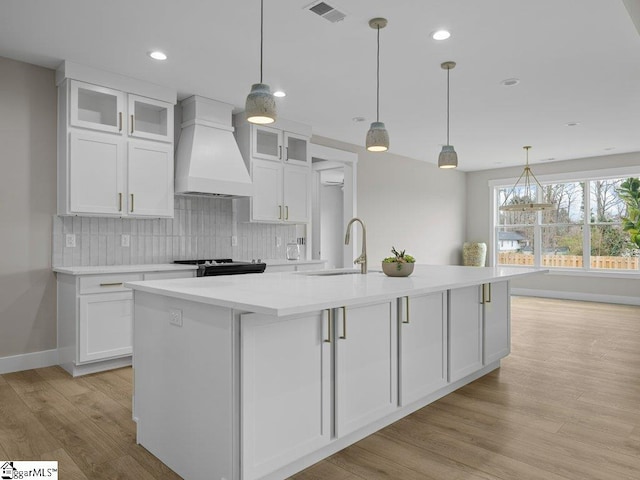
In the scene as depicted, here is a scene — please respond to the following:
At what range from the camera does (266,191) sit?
17.3 ft

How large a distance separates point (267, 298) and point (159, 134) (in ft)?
10.5

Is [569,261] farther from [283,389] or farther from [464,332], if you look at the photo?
[283,389]

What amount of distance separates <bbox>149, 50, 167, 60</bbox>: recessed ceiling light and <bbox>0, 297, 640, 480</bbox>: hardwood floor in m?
2.60

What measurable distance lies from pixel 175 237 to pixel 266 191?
117 cm

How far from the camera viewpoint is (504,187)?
9180 millimetres

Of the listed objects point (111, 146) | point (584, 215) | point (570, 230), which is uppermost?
point (111, 146)

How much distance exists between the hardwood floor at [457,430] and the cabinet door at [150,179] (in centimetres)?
148

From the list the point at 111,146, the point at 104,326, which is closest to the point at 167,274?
the point at 104,326

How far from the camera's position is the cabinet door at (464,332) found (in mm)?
3051

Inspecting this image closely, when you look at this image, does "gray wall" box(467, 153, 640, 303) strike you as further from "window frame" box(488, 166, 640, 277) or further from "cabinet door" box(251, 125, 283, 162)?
"cabinet door" box(251, 125, 283, 162)

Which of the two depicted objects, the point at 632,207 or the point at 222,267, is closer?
the point at 222,267

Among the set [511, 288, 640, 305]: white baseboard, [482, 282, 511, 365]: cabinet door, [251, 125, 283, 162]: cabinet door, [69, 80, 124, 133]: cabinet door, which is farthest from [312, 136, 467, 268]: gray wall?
[482, 282, 511, 365]: cabinet door

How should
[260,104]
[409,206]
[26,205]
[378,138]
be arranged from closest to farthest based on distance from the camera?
[260,104]
[378,138]
[26,205]
[409,206]

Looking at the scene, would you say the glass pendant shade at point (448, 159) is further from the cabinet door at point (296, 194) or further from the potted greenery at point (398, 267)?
the cabinet door at point (296, 194)
